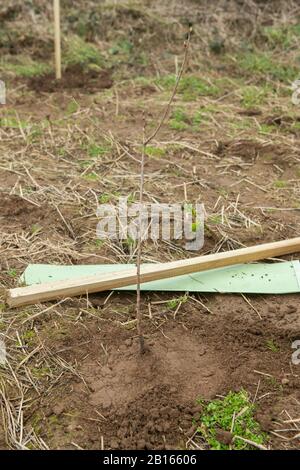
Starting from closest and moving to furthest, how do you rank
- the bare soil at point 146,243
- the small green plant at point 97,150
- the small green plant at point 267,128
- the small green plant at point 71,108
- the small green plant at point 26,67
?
the bare soil at point 146,243 < the small green plant at point 97,150 < the small green plant at point 267,128 < the small green plant at point 71,108 < the small green plant at point 26,67

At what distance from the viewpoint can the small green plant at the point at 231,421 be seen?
2.17 meters

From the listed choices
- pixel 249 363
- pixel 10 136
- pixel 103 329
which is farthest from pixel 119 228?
pixel 10 136

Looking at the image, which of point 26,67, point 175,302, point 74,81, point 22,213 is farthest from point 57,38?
point 175,302

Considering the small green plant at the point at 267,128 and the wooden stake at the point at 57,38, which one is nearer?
the small green plant at the point at 267,128

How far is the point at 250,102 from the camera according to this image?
5.11 meters

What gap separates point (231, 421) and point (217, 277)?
0.90m

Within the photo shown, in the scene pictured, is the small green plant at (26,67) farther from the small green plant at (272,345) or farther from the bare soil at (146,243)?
the small green plant at (272,345)

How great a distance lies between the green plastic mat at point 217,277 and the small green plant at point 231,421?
2.26 ft

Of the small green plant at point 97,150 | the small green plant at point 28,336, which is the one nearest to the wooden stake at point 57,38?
the small green plant at point 97,150

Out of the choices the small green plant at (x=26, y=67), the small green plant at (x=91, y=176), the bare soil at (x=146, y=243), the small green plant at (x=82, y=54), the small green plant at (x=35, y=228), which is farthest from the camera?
the small green plant at (x=82, y=54)

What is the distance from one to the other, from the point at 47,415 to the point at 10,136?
8.74 feet

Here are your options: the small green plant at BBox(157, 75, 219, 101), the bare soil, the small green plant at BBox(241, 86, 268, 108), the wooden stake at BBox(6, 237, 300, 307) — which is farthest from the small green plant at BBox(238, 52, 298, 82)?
the wooden stake at BBox(6, 237, 300, 307)
